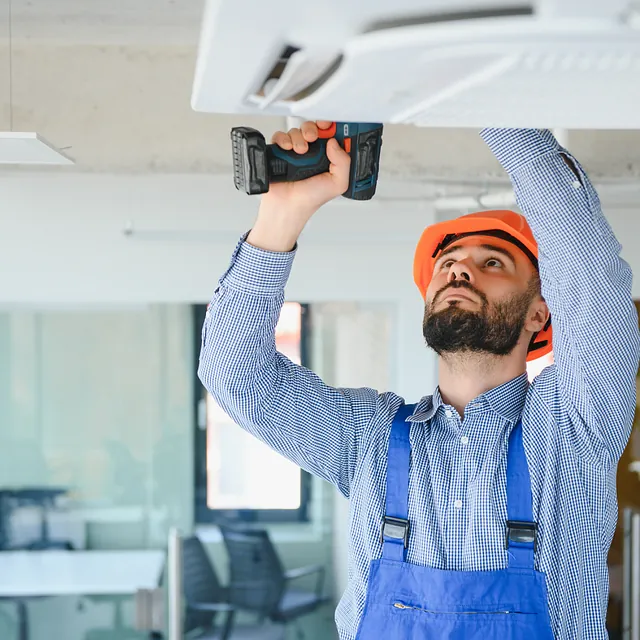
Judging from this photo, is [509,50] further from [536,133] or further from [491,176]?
[491,176]

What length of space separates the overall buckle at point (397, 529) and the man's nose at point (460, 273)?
458mm

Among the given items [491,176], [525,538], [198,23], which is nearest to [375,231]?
[491,176]

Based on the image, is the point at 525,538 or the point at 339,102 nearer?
the point at 339,102

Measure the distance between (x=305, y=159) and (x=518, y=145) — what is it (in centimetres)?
30

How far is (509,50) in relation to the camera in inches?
17.7

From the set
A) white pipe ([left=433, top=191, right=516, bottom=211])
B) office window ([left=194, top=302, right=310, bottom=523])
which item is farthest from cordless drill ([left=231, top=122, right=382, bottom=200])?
office window ([left=194, top=302, right=310, bottom=523])

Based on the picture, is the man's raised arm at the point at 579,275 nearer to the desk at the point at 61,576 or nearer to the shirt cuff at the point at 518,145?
the shirt cuff at the point at 518,145

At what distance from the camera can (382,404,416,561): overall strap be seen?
4.66ft

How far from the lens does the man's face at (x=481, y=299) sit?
1482 mm

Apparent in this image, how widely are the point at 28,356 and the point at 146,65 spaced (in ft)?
4.47

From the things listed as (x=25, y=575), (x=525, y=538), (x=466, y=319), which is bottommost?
(x=25, y=575)

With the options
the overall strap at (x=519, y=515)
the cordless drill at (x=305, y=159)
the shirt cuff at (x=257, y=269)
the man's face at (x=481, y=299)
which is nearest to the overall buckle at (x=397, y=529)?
the overall strap at (x=519, y=515)

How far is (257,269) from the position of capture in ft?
4.40

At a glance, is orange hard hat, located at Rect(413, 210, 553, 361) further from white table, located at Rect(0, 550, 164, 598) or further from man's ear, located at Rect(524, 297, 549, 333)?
white table, located at Rect(0, 550, 164, 598)
